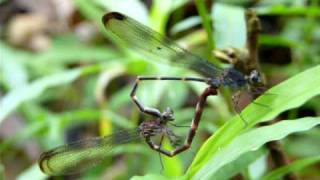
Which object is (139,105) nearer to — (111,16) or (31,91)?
(111,16)

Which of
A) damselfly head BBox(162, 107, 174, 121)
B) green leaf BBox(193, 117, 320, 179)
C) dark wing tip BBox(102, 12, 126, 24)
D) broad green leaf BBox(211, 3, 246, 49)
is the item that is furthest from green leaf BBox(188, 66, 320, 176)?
broad green leaf BBox(211, 3, 246, 49)

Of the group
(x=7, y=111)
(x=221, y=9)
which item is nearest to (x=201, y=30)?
(x=221, y=9)

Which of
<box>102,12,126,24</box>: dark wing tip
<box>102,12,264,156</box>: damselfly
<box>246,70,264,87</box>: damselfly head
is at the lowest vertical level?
<box>246,70,264,87</box>: damselfly head

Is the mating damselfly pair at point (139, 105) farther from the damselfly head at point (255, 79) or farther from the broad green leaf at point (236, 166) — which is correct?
the broad green leaf at point (236, 166)

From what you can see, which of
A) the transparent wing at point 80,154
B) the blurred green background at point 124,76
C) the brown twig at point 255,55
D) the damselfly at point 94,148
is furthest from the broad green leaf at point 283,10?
the transparent wing at point 80,154

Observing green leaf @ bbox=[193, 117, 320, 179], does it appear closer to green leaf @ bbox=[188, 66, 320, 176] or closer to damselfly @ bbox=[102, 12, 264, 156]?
green leaf @ bbox=[188, 66, 320, 176]

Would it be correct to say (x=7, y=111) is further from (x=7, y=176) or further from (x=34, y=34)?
(x=34, y=34)
